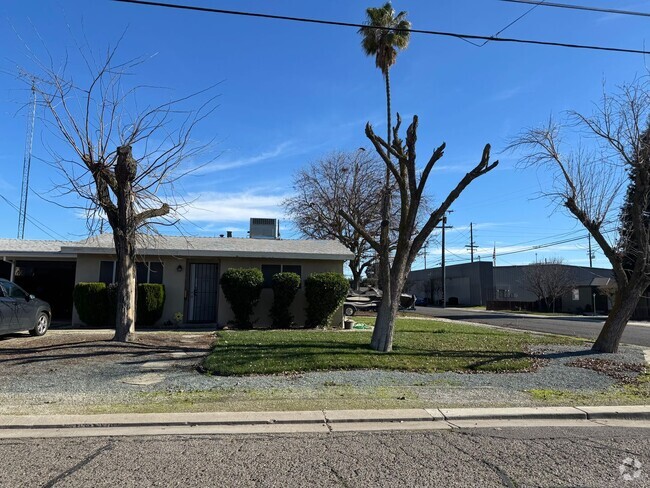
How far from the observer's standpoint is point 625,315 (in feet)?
41.9

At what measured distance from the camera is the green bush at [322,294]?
17.4 meters

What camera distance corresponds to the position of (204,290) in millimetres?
18703

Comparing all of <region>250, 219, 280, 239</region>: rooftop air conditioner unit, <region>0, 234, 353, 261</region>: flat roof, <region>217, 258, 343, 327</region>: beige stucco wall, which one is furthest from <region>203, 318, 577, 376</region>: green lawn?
<region>250, 219, 280, 239</region>: rooftop air conditioner unit

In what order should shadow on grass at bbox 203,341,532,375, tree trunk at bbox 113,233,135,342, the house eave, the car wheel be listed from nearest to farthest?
shadow on grass at bbox 203,341,532,375, tree trunk at bbox 113,233,135,342, the car wheel, the house eave

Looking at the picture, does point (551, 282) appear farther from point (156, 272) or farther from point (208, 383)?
point (208, 383)

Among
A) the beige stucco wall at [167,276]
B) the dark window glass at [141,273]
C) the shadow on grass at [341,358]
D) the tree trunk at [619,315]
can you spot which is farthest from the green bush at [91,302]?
A: the tree trunk at [619,315]

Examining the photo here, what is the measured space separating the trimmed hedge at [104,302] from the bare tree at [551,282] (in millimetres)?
40212

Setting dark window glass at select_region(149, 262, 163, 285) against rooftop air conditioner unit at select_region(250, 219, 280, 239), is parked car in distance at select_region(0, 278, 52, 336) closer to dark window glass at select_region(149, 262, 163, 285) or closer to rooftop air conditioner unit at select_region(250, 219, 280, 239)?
dark window glass at select_region(149, 262, 163, 285)

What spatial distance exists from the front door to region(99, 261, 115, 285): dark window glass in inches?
107

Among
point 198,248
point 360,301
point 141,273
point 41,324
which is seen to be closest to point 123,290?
point 41,324

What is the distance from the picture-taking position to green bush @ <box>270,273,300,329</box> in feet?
56.7

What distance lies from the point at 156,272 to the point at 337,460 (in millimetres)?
14398

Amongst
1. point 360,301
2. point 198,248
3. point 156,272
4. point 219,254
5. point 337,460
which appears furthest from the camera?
point 360,301

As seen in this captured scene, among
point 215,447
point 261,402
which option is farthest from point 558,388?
point 215,447
